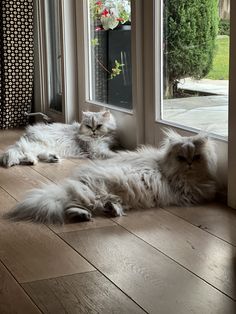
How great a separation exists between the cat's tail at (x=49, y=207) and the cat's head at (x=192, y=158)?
0.51m

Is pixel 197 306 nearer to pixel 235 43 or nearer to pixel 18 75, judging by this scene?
pixel 235 43

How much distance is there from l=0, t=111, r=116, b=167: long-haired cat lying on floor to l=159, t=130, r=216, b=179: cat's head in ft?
3.01

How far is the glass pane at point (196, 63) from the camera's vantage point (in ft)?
9.35

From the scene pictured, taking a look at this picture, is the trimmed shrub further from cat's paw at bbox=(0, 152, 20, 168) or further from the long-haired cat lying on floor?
cat's paw at bbox=(0, 152, 20, 168)

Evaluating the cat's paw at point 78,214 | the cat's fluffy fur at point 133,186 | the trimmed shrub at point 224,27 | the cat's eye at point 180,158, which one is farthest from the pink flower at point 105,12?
the cat's paw at point 78,214

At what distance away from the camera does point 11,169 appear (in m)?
3.45

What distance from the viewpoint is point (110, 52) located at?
4.01 metres

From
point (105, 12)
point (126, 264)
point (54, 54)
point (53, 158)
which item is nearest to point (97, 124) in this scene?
point (53, 158)

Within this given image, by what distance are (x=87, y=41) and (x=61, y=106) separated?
0.69 metres

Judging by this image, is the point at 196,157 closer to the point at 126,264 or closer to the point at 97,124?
the point at 126,264

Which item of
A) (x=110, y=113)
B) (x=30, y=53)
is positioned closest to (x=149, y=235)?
(x=110, y=113)

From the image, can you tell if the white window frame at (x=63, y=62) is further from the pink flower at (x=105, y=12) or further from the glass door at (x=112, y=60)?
the pink flower at (x=105, y=12)

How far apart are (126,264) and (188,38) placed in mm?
1553

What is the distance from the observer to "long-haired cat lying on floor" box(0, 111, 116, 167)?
145 inches
